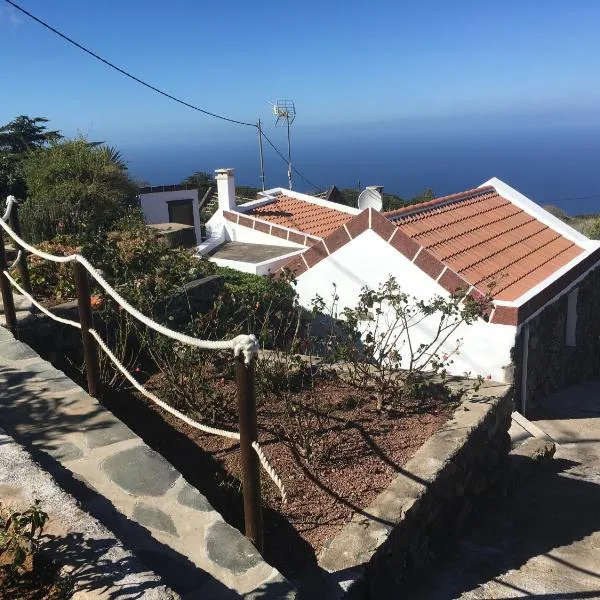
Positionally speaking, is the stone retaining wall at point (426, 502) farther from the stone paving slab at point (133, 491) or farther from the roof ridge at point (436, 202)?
the roof ridge at point (436, 202)

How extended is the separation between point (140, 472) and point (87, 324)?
1.38m

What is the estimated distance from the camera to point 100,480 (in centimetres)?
351

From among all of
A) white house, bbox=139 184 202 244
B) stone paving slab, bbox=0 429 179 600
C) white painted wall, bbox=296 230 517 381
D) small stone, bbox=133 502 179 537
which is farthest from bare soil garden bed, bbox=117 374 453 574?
white house, bbox=139 184 202 244

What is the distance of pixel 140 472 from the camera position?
3.62 m

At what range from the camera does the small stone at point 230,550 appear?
2.96m

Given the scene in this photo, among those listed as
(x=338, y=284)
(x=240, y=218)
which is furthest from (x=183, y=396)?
(x=240, y=218)

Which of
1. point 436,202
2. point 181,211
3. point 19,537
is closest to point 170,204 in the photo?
point 181,211

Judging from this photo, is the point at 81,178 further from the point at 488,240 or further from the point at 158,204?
the point at 488,240

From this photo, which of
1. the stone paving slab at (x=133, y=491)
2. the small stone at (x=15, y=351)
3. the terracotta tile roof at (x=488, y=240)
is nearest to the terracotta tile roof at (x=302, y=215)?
the terracotta tile roof at (x=488, y=240)

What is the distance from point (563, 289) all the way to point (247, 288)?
5063mm

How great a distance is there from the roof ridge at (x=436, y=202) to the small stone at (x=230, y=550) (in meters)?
7.35

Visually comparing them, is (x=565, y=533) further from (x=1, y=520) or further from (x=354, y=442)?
(x=1, y=520)

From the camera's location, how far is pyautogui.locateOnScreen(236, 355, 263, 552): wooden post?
2.76m

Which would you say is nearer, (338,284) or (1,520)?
(1,520)
